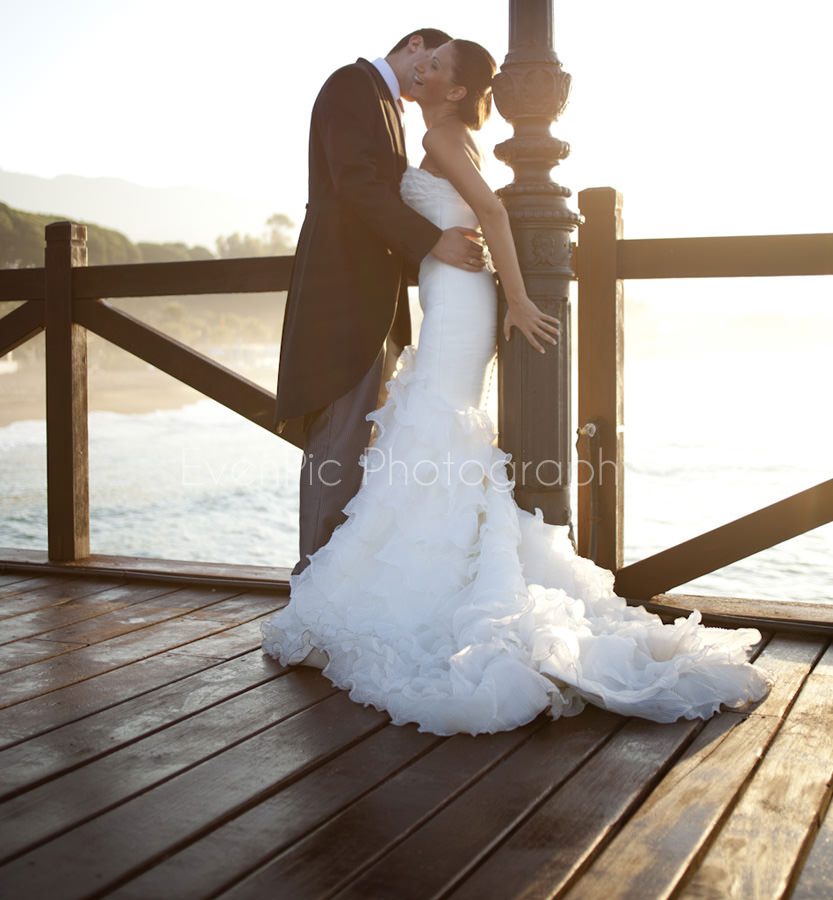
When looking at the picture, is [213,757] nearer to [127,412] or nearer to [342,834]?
[342,834]

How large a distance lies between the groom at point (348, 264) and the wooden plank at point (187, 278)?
23.1 inches

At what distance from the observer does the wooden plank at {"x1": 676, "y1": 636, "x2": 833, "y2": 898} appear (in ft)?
4.71

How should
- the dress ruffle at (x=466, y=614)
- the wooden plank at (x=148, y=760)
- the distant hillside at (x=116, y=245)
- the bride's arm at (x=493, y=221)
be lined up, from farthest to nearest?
the distant hillside at (x=116, y=245), the bride's arm at (x=493, y=221), the dress ruffle at (x=466, y=614), the wooden plank at (x=148, y=760)

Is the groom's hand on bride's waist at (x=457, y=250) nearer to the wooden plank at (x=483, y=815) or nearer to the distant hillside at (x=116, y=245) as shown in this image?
the wooden plank at (x=483, y=815)

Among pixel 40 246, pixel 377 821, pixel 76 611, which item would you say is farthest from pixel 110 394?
pixel 377 821

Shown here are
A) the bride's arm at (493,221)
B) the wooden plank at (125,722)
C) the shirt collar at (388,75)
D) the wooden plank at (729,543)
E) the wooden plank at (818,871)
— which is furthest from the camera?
the wooden plank at (729,543)

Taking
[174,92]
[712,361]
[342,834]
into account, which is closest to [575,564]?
[342,834]

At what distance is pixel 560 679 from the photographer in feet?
7.10

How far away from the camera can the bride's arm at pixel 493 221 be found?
2.55m

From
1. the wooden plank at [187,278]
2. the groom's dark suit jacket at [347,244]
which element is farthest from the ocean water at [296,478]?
the groom's dark suit jacket at [347,244]

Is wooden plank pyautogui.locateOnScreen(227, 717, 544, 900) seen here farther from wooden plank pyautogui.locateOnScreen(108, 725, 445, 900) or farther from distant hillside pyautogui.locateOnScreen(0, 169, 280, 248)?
distant hillside pyautogui.locateOnScreen(0, 169, 280, 248)

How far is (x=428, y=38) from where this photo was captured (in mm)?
2732

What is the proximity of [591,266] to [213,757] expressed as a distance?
174cm

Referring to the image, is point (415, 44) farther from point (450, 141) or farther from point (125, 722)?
point (125, 722)
